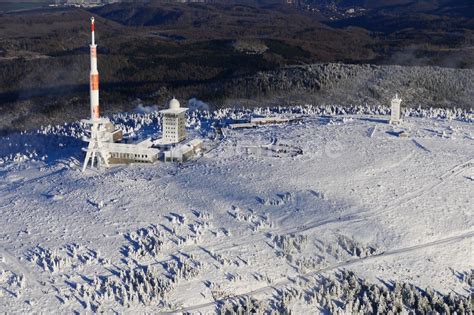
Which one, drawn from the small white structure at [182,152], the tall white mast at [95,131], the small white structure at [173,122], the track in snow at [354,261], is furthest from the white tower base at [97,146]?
the track in snow at [354,261]

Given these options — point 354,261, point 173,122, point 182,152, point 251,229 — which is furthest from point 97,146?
point 354,261

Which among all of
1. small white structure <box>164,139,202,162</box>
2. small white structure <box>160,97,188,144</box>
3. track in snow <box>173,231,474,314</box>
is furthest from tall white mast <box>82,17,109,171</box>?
track in snow <box>173,231,474,314</box>

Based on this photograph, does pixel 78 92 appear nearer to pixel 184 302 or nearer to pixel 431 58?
pixel 431 58

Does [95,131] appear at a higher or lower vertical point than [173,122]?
lower

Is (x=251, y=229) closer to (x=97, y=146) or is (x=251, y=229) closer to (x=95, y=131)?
A: (x=97, y=146)

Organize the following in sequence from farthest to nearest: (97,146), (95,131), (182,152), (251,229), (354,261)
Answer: (182,152)
(97,146)
(95,131)
(251,229)
(354,261)

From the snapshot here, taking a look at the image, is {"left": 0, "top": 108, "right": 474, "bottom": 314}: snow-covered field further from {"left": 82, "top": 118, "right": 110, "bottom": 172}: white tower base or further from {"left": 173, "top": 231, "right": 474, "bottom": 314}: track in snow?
{"left": 82, "top": 118, "right": 110, "bottom": 172}: white tower base
